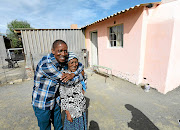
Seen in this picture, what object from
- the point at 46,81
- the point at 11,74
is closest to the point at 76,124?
the point at 46,81

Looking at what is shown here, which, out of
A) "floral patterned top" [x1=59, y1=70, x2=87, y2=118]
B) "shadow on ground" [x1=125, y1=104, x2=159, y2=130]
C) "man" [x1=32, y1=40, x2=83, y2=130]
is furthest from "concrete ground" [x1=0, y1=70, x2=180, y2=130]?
"man" [x1=32, y1=40, x2=83, y2=130]

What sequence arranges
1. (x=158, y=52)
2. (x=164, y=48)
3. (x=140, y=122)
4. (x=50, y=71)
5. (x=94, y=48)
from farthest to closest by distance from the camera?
1. (x=94, y=48)
2. (x=158, y=52)
3. (x=164, y=48)
4. (x=140, y=122)
5. (x=50, y=71)

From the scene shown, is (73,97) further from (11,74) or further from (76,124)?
(11,74)

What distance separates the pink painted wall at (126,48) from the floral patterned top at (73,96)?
3637mm

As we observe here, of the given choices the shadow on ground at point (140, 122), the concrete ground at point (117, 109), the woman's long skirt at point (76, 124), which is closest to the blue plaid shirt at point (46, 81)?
the woman's long skirt at point (76, 124)

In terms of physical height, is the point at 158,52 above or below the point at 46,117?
above

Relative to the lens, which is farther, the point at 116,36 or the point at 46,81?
the point at 116,36

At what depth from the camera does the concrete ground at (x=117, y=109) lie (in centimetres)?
241

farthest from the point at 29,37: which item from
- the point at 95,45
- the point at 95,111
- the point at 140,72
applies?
the point at 140,72

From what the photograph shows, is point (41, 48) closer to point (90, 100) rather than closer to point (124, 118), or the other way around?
point (90, 100)

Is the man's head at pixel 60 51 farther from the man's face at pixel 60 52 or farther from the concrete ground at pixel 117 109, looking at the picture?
the concrete ground at pixel 117 109

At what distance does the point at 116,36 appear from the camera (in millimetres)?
5316

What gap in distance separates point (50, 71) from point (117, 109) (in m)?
2.56

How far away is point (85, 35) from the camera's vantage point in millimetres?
7809
